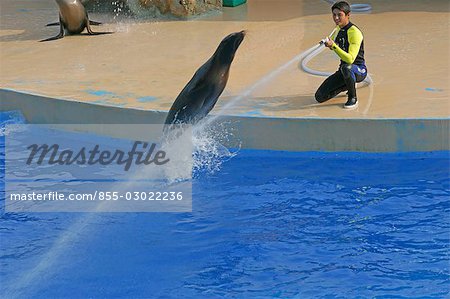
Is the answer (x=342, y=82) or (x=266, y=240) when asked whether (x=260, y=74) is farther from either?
(x=266, y=240)

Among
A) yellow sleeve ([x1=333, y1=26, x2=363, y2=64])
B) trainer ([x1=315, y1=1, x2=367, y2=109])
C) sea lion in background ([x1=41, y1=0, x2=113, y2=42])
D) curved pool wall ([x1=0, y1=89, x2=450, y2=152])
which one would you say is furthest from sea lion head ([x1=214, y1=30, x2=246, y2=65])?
sea lion in background ([x1=41, y1=0, x2=113, y2=42])

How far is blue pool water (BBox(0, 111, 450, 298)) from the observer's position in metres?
4.04

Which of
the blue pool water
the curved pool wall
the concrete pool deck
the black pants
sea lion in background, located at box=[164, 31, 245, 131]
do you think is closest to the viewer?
the blue pool water

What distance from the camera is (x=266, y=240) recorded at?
4504mm

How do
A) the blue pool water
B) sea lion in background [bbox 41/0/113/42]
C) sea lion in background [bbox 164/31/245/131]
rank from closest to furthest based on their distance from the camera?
the blue pool water → sea lion in background [bbox 164/31/245/131] → sea lion in background [bbox 41/0/113/42]

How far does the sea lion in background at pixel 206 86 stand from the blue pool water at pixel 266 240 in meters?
0.43

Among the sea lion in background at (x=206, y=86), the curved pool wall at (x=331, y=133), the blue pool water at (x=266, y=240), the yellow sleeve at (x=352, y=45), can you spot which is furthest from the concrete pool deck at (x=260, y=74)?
the sea lion in background at (x=206, y=86)

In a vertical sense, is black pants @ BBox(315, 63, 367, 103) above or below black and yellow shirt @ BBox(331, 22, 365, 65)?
below

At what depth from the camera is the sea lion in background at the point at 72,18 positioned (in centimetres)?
855

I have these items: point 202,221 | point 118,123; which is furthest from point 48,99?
point 202,221

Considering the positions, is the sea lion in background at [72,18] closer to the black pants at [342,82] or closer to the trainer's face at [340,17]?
the black pants at [342,82]

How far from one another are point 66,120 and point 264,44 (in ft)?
7.41

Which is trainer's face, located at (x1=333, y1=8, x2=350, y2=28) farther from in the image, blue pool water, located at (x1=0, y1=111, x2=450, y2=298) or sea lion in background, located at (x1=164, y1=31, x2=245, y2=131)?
blue pool water, located at (x1=0, y1=111, x2=450, y2=298)

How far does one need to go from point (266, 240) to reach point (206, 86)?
117cm
